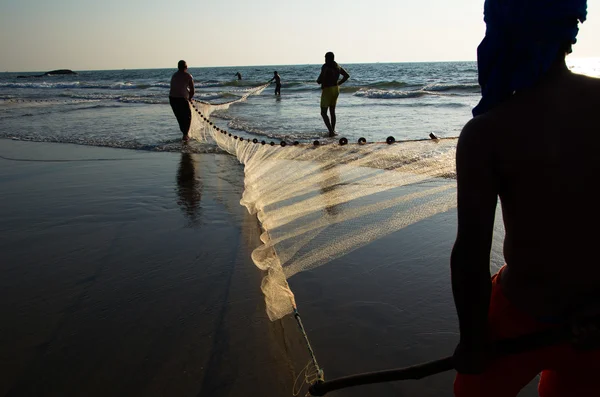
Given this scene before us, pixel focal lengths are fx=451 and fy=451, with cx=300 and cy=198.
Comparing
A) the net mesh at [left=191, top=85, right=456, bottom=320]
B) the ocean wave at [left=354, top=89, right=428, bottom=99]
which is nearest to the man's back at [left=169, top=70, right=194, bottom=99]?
the net mesh at [left=191, top=85, right=456, bottom=320]

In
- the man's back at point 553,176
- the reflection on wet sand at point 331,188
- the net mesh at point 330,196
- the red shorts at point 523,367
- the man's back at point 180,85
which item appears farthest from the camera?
the man's back at point 180,85

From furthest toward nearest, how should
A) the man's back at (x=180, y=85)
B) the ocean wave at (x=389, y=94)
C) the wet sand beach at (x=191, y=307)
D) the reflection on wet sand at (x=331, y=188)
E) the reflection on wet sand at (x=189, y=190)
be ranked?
the ocean wave at (x=389, y=94)
the man's back at (x=180, y=85)
the reflection on wet sand at (x=189, y=190)
the reflection on wet sand at (x=331, y=188)
the wet sand beach at (x=191, y=307)

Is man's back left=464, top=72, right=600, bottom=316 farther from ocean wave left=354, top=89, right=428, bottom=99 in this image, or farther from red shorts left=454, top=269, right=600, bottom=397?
ocean wave left=354, top=89, right=428, bottom=99

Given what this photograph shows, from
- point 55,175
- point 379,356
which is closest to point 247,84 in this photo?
point 55,175

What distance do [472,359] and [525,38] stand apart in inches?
32.6

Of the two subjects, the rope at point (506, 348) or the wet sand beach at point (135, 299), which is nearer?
the rope at point (506, 348)

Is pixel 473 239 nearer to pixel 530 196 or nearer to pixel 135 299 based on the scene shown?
pixel 530 196

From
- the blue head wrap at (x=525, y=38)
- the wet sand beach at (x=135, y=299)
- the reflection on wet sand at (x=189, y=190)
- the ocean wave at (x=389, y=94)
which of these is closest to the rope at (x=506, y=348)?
the blue head wrap at (x=525, y=38)

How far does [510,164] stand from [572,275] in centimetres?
33

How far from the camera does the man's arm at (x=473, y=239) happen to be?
1098 millimetres

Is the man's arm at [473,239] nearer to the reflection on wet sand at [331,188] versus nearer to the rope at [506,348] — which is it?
the rope at [506,348]

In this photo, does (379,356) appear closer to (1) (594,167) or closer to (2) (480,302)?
(2) (480,302)

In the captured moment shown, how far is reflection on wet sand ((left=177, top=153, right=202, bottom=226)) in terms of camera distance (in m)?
4.49

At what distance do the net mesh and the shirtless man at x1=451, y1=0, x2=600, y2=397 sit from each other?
128 centimetres
